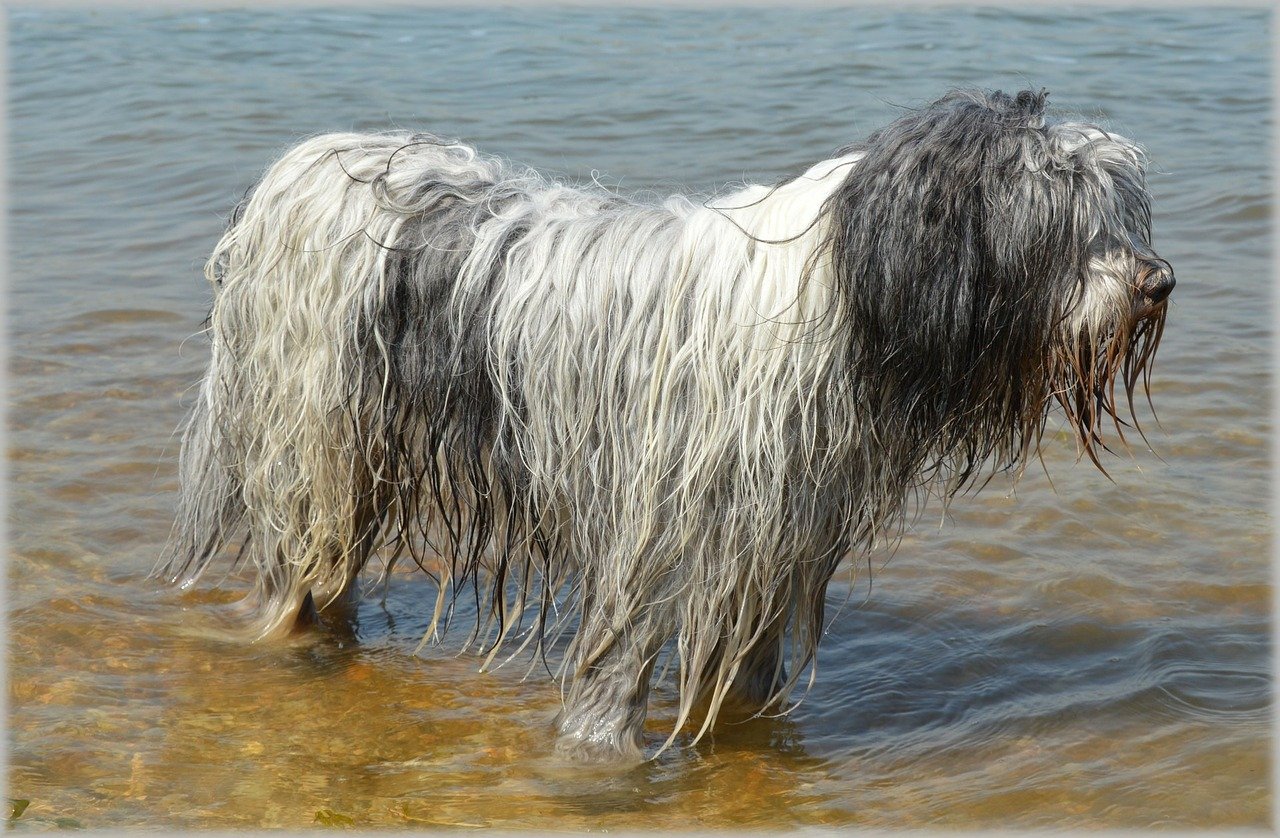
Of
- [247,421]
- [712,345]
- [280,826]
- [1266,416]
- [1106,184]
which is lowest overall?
[280,826]

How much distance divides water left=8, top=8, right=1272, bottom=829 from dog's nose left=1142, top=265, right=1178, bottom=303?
1274 mm

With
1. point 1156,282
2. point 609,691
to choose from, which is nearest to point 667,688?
point 609,691

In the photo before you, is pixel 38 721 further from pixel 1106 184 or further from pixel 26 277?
pixel 26 277

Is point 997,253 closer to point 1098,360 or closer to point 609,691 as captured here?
point 1098,360

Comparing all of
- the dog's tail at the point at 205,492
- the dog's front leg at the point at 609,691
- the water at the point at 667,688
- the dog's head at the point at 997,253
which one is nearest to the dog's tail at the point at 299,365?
the dog's tail at the point at 205,492

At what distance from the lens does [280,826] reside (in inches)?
151

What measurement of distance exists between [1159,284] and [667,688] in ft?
6.61

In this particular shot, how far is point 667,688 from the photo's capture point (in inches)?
176

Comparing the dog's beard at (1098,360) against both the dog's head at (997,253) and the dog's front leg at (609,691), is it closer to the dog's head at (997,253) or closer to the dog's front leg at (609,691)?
the dog's head at (997,253)

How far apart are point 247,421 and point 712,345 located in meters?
1.46

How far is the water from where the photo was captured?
395cm

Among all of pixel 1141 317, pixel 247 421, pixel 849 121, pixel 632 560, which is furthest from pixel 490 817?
pixel 849 121

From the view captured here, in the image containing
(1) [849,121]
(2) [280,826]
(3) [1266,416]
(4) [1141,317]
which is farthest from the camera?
(1) [849,121]

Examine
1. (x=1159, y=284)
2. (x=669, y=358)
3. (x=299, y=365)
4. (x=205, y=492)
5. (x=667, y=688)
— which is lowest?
(x=667, y=688)
